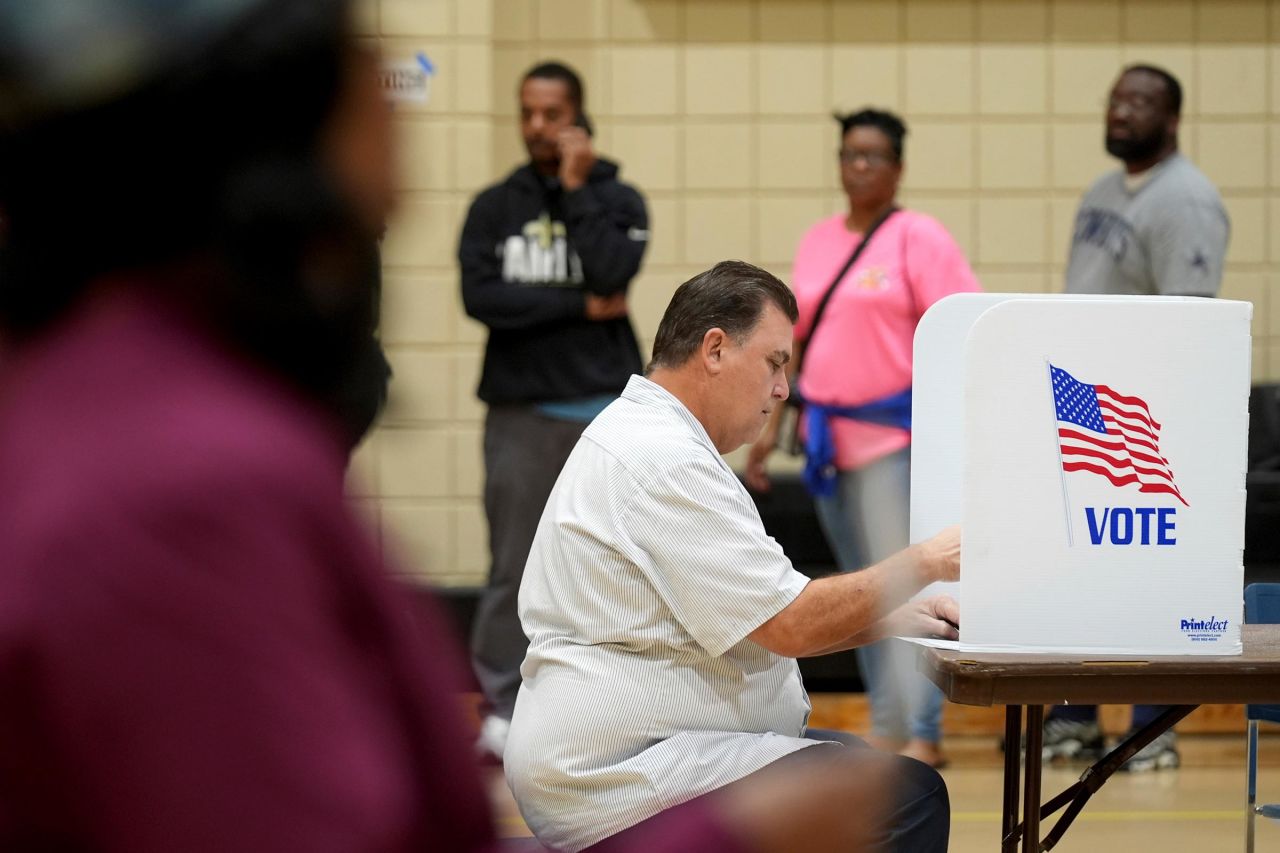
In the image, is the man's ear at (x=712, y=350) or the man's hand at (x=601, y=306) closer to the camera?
the man's ear at (x=712, y=350)

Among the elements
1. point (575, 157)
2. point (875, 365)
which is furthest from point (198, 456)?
point (575, 157)

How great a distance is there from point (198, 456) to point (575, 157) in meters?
3.98

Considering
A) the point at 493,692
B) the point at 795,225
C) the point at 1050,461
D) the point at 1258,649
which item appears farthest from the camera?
the point at 795,225

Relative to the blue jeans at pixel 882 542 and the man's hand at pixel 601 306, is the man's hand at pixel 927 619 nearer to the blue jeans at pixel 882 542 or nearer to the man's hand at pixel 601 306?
the blue jeans at pixel 882 542

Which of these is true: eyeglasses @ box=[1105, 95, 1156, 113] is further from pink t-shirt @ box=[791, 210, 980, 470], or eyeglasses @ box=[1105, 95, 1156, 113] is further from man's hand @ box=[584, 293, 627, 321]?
man's hand @ box=[584, 293, 627, 321]

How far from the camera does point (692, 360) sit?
2514 millimetres

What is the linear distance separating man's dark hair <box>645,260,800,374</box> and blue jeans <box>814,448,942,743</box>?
1.80 metres

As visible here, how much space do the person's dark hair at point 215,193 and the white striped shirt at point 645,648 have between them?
1626mm

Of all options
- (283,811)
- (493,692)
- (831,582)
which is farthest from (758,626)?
(493,692)

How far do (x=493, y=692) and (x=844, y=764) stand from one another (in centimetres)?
382

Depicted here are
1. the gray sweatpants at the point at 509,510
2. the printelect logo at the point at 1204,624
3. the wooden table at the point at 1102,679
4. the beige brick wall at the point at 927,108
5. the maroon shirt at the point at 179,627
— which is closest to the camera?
the maroon shirt at the point at 179,627

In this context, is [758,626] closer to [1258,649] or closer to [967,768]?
[1258,649]

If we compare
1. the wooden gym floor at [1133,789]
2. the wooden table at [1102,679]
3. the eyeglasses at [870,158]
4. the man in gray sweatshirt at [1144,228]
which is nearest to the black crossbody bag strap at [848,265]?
the eyeglasses at [870,158]

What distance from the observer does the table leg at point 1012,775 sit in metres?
2.49
